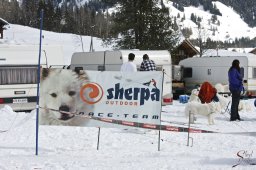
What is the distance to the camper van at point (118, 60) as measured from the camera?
54.2ft

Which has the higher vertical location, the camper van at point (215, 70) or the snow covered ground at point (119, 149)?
the camper van at point (215, 70)

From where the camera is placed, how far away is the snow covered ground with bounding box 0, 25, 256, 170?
6207mm

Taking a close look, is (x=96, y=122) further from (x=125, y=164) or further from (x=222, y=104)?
(x=222, y=104)

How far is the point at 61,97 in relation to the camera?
25.0ft

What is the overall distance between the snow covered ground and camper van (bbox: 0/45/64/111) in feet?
8.43

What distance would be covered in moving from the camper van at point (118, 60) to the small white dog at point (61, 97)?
8.57 m

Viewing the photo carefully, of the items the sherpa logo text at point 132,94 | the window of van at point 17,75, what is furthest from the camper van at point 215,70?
the sherpa logo text at point 132,94

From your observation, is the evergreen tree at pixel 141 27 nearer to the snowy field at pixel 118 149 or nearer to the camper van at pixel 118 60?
the camper van at pixel 118 60

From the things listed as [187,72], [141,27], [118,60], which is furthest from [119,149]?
[141,27]

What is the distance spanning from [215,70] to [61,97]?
58.5ft

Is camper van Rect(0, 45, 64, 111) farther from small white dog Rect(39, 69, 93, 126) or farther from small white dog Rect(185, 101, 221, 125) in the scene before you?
small white dog Rect(39, 69, 93, 126)

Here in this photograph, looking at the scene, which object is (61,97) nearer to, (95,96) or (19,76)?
(95,96)

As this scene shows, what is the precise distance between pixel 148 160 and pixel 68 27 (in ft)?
323

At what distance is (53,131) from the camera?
9.10m
